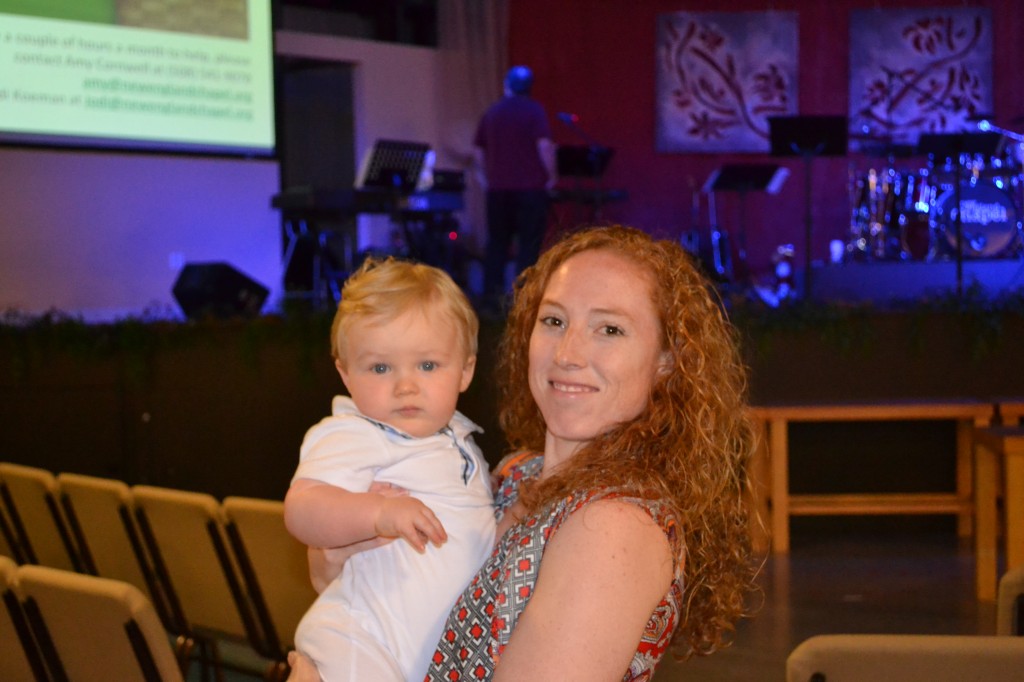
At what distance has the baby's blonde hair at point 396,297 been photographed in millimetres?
1930

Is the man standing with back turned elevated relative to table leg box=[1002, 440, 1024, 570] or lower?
elevated

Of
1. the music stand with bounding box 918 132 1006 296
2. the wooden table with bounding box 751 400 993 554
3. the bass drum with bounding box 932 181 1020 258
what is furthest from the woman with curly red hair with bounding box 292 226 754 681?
the bass drum with bounding box 932 181 1020 258

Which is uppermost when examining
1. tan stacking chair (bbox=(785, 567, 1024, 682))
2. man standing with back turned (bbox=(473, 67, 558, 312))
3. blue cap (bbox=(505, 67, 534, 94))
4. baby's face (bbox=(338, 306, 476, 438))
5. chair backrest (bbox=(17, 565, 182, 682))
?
blue cap (bbox=(505, 67, 534, 94))

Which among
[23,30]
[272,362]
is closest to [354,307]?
[272,362]

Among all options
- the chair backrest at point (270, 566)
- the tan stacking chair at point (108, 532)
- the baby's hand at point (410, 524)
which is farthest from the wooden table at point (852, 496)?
Result: the baby's hand at point (410, 524)

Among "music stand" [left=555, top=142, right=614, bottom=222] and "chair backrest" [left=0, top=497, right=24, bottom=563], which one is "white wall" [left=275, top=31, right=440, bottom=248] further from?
"chair backrest" [left=0, top=497, right=24, bottom=563]

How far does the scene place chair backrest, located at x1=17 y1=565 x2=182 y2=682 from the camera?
193cm

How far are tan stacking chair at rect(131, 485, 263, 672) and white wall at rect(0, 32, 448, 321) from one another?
5396 millimetres

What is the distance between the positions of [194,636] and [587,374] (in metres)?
1.88

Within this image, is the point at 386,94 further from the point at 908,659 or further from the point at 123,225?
the point at 908,659

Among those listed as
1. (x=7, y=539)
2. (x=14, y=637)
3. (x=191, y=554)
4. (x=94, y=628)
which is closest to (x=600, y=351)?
(x=94, y=628)

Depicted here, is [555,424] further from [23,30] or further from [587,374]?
[23,30]

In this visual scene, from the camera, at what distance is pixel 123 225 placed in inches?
372

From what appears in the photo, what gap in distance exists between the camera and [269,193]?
→ 1062 centimetres
